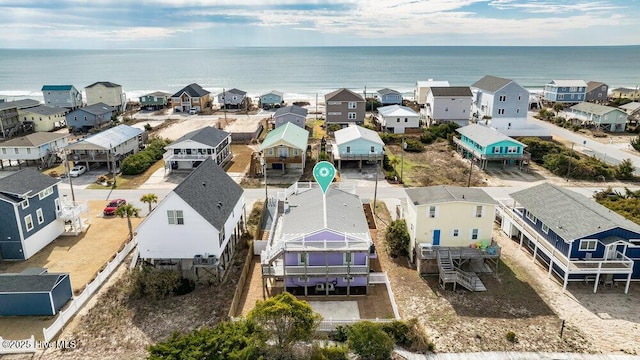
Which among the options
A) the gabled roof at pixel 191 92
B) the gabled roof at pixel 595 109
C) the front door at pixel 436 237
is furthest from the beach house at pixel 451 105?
the gabled roof at pixel 191 92

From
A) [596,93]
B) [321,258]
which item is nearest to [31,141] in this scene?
[321,258]

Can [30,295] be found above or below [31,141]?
below

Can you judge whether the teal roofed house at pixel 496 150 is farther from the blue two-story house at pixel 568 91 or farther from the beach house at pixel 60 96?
the beach house at pixel 60 96

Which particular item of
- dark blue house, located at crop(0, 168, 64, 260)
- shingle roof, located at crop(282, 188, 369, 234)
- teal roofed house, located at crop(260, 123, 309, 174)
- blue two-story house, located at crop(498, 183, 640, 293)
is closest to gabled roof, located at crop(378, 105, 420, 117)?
teal roofed house, located at crop(260, 123, 309, 174)

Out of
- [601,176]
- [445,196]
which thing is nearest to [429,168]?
[601,176]

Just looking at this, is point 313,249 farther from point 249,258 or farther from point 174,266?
point 174,266

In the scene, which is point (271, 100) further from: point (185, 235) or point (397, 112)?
point (185, 235)
